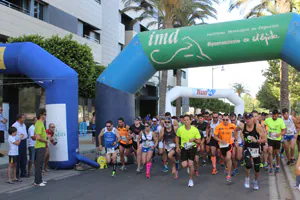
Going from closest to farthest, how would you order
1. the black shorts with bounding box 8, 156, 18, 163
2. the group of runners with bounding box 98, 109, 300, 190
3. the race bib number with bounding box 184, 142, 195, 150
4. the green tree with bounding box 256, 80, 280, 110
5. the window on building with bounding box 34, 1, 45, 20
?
the group of runners with bounding box 98, 109, 300, 190 < the black shorts with bounding box 8, 156, 18, 163 < the race bib number with bounding box 184, 142, 195, 150 < the window on building with bounding box 34, 1, 45, 20 < the green tree with bounding box 256, 80, 280, 110

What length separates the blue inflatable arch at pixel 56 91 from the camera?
370 inches

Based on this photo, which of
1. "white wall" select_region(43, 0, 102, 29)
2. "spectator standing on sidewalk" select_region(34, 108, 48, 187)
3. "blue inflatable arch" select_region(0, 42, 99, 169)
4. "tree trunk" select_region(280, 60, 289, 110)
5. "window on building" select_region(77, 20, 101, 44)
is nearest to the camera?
"spectator standing on sidewalk" select_region(34, 108, 48, 187)

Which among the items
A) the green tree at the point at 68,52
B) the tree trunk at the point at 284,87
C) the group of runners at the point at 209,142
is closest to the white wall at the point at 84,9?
the green tree at the point at 68,52

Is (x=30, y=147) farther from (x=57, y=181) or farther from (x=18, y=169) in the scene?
(x=57, y=181)

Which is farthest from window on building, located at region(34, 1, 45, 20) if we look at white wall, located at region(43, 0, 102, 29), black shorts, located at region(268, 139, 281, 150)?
black shorts, located at region(268, 139, 281, 150)

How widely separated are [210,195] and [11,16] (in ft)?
47.6

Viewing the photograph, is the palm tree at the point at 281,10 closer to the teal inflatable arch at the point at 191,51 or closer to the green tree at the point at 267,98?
the teal inflatable arch at the point at 191,51

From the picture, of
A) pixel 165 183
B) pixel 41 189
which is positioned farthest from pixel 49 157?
pixel 165 183

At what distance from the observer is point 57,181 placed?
813 cm

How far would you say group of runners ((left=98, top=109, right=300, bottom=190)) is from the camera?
24.3ft

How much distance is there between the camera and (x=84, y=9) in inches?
923

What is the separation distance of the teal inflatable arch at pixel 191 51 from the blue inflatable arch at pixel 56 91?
1330mm

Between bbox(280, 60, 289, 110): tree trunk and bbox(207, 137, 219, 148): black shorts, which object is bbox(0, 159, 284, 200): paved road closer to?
bbox(207, 137, 219, 148): black shorts

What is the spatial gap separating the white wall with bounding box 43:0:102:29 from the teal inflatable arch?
454 inches
